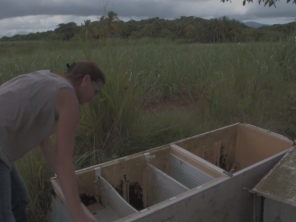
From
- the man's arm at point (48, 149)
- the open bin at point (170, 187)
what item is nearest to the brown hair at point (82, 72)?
the man's arm at point (48, 149)

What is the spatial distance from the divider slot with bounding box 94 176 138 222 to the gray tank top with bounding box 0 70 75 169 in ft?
2.43

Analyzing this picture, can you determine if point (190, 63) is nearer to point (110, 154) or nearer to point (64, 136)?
point (110, 154)

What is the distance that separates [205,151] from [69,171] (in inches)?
69.7

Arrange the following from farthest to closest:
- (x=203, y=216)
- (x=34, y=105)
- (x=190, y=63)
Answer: (x=190, y=63) → (x=203, y=216) → (x=34, y=105)

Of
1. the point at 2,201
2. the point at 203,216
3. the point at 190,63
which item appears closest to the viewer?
the point at 2,201

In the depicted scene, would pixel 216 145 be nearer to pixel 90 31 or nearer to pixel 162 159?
pixel 162 159

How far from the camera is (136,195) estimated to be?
A: 2396mm

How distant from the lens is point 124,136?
2.86m

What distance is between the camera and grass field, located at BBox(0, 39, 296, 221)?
8.95 feet

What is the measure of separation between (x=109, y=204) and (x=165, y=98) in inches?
119

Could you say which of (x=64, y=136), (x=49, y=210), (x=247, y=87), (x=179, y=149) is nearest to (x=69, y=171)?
(x=64, y=136)

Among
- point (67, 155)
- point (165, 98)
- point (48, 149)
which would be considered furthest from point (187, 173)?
point (165, 98)

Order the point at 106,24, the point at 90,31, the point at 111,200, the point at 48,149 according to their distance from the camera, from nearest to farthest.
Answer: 1. the point at 48,149
2. the point at 111,200
3. the point at 106,24
4. the point at 90,31

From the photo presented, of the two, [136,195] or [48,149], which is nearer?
[48,149]
